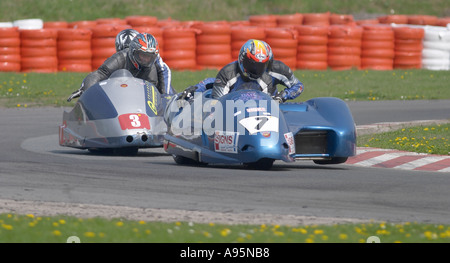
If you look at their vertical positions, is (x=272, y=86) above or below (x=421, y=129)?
above

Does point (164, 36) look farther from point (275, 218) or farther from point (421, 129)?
point (275, 218)

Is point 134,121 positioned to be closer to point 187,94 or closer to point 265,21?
point 187,94

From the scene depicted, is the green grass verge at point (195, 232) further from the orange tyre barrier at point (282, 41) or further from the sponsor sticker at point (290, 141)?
the orange tyre barrier at point (282, 41)

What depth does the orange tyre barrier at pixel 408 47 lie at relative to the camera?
23.3 meters

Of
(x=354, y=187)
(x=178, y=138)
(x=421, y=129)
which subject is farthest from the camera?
(x=421, y=129)

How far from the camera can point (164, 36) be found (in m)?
21.9

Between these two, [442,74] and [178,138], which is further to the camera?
[442,74]

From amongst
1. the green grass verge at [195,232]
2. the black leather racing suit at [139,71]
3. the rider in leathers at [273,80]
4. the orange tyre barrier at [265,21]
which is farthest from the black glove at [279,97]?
the orange tyre barrier at [265,21]

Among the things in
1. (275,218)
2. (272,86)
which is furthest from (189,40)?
(275,218)

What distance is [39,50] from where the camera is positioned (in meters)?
21.5

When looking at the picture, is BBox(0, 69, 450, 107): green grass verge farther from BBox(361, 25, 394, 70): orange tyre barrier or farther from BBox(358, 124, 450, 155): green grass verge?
BBox(358, 124, 450, 155): green grass verge

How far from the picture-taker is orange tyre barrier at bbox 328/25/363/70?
74.6 ft

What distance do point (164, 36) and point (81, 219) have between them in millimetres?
15286

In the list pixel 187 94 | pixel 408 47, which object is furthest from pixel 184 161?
pixel 408 47
